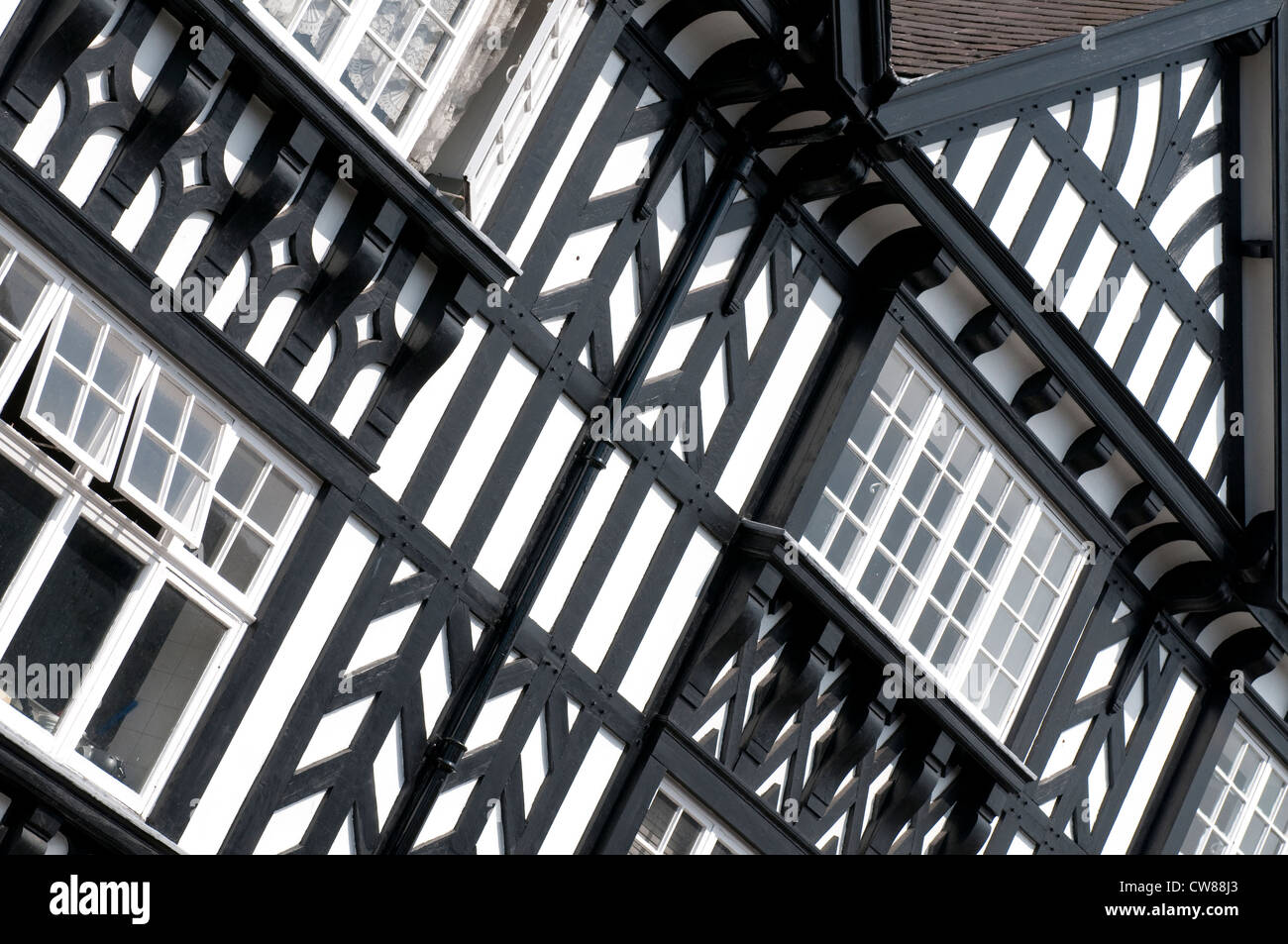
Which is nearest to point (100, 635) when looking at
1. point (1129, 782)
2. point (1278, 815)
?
point (1129, 782)

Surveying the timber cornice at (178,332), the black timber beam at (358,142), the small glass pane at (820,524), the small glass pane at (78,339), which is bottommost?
the small glass pane at (78,339)

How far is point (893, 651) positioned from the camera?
10172 millimetres

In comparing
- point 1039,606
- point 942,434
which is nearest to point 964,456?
point 942,434

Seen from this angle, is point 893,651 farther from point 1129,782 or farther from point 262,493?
point 262,493

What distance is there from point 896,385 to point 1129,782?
3493mm

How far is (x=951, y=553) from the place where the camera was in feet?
35.0

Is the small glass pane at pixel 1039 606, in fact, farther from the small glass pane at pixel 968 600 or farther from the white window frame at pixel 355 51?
the white window frame at pixel 355 51

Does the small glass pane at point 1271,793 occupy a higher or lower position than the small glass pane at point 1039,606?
higher

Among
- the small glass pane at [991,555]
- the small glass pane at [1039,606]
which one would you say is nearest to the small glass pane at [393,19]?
the small glass pane at [991,555]

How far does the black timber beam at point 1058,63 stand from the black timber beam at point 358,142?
2503mm

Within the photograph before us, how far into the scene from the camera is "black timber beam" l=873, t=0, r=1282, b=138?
32.1 feet

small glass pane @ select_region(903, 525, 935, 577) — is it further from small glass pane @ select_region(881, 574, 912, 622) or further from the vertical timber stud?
the vertical timber stud

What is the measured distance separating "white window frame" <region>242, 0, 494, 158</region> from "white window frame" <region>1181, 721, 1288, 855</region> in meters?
7.33

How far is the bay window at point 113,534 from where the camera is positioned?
7.30m
